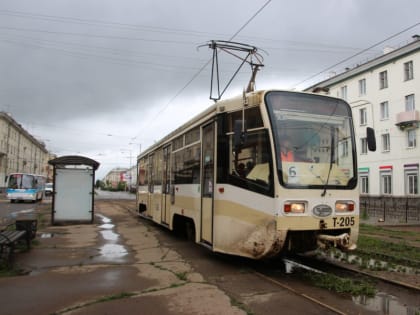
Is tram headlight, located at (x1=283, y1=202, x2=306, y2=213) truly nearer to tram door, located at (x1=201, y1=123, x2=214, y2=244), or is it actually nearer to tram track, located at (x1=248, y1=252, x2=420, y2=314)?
tram track, located at (x1=248, y1=252, x2=420, y2=314)

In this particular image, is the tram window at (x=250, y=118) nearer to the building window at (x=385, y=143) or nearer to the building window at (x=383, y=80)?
the building window at (x=385, y=143)

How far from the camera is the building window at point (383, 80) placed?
38375 millimetres

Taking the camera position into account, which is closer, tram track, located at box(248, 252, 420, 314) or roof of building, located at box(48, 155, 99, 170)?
tram track, located at box(248, 252, 420, 314)

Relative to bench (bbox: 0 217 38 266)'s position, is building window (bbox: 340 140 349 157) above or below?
above

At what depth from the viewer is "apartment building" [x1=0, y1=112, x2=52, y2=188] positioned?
240 ft

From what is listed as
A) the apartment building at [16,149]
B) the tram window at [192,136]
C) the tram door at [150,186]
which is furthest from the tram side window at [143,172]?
the apartment building at [16,149]

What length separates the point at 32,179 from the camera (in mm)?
35906

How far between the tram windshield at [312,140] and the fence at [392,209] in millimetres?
16230

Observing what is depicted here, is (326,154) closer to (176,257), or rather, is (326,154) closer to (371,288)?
(371,288)

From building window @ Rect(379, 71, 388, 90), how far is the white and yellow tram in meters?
33.9

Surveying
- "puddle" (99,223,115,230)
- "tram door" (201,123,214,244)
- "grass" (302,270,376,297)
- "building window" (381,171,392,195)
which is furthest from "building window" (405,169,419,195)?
"grass" (302,270,376,297)

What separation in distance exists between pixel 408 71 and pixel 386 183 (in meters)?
9.94

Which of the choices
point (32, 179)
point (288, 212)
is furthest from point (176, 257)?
point (32, 179)

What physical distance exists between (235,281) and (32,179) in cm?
3281
